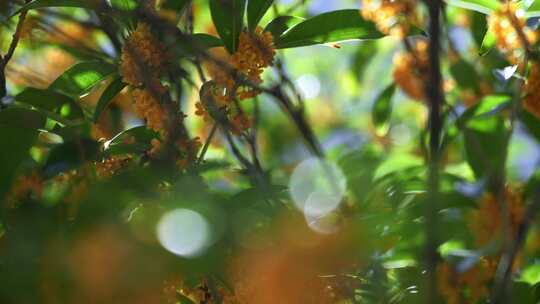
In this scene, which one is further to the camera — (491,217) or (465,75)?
(465,75)

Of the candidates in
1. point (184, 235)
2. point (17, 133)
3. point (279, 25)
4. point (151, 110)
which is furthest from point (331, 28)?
point (184, 235)

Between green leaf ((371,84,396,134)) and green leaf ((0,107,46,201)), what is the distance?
104 centimetres

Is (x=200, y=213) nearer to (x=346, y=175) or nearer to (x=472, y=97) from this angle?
(x=346, y=175)

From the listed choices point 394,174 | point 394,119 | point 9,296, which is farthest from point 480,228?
point 394,119

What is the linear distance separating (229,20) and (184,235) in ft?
2.12

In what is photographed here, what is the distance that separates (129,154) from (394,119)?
1.64 m

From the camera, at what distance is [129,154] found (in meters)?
1.45

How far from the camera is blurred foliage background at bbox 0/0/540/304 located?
88cm

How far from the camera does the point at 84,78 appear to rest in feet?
4.88

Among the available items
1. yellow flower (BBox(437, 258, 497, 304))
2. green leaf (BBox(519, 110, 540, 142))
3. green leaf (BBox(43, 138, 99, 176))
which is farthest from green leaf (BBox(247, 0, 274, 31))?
green leaf (BBox(519, 110, 540, 142))

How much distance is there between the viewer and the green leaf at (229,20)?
4.65 feet

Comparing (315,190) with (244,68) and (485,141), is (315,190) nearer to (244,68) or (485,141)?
(244,68)

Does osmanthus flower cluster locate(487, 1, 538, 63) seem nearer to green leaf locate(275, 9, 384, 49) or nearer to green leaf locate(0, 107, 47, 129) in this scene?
green leaf locate(275, 9, 384, 49)

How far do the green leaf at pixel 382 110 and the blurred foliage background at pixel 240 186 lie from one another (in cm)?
16
